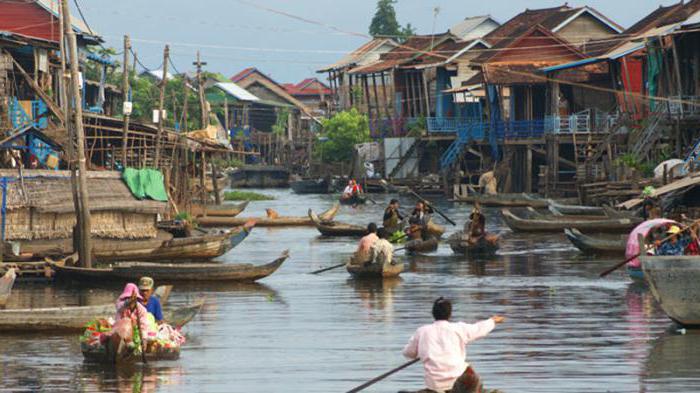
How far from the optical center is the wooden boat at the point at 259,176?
8400 centimetres

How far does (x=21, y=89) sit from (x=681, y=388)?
27744 millimetres

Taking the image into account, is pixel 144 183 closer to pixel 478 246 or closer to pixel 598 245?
pixel 478 246

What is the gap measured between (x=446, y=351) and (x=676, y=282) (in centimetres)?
606

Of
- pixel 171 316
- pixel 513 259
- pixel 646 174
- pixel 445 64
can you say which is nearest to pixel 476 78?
pixel 445 64

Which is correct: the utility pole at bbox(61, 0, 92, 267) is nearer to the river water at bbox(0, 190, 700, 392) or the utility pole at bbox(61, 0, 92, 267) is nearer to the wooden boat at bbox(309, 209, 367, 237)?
the river water at bbox(0, 190, 700, 392)

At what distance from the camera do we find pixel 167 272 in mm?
23547

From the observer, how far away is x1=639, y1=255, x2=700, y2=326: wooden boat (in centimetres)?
1561

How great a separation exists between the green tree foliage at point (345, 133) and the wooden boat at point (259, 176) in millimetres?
4992

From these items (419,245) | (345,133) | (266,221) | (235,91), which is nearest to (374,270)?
(419,245)

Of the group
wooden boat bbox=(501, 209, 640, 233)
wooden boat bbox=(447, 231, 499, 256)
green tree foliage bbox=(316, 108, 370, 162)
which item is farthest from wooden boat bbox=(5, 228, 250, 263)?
green tree foliage bbox=(316, 108, 370, 162)

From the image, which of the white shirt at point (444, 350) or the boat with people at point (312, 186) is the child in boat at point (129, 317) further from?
the boat with people at point (312, 186)

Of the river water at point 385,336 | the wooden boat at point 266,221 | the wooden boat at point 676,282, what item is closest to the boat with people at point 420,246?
the river water at point 385,336

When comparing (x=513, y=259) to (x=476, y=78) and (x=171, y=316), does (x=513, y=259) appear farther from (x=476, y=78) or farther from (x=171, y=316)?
(x=476, y=78)

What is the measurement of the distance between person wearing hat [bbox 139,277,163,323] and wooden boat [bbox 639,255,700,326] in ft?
19.1
